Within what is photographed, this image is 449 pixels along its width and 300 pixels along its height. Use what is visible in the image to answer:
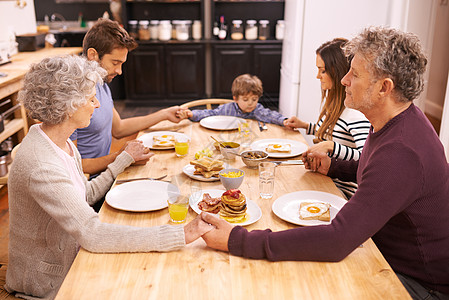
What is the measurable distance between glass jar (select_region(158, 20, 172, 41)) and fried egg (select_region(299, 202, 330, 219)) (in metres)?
4.92

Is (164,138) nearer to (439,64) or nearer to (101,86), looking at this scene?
(101,86)

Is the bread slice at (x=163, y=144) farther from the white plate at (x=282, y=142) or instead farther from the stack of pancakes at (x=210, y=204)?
the stack of pancakes at (x=210, y=204)

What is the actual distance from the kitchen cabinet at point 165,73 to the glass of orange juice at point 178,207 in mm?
4801

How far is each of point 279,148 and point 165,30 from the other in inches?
168

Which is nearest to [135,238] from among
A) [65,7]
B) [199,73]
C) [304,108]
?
[304,108]

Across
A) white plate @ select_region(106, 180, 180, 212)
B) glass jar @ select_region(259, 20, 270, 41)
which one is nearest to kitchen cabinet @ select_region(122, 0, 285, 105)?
glass jar @ select_region(259, 20, 270, 41)

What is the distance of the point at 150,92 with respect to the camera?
614 cm

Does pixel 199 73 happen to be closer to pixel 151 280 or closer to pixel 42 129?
pixel 42 129

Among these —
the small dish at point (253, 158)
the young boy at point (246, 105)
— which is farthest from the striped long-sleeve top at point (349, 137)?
the young boy at point (246, 105)

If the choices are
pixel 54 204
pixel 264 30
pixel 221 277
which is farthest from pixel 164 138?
pixel 264 30

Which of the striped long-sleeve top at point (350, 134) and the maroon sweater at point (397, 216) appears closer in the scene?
the maroon sweater at point (397, 216)

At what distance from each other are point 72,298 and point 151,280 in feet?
0.65

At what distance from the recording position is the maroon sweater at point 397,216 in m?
1.21

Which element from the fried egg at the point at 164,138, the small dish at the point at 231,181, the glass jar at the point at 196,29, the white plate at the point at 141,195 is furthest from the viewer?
the glass jar at the point at 196,29
